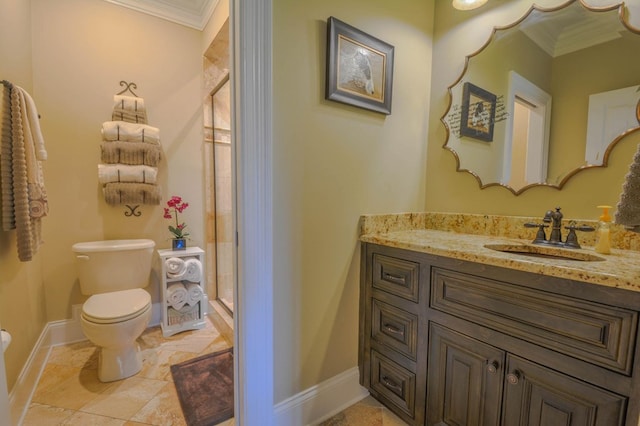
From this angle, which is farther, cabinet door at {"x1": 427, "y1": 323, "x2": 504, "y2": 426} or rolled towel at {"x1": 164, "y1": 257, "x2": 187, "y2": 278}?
rolled towel at {"x1": 164, "y1": 257, "x2": 187, "y2": 278}

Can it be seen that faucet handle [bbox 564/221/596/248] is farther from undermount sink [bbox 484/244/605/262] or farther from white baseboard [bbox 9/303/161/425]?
white baseboard [bbox 9/303/161/425]

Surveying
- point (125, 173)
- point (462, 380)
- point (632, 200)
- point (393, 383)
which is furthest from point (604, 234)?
point (125, 173)

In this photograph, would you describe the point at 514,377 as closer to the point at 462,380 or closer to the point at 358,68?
the point at 462,380

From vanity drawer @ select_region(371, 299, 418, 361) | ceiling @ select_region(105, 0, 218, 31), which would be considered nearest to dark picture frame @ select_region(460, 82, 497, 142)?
vanity drawer @ select_region(371, 299, 418, 361)

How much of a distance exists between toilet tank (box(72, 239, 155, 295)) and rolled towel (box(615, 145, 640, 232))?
251 cm

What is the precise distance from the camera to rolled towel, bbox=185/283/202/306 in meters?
2.17

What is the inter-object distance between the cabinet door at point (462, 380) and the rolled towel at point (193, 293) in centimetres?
180

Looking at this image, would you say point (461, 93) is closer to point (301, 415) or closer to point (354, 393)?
point (354, 393)

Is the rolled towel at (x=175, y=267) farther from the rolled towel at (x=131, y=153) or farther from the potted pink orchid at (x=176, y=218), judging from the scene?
the rolled towel at (x=131, y=153)

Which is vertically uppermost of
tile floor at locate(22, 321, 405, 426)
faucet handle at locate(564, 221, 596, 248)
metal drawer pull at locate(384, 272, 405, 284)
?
faucet handle at locate(564, 221, 596, 248)

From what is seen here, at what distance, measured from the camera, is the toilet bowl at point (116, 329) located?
150 centimetres

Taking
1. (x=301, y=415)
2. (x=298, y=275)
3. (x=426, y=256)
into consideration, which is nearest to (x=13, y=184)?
(x=298, y=275)

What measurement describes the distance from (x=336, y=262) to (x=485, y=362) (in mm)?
713

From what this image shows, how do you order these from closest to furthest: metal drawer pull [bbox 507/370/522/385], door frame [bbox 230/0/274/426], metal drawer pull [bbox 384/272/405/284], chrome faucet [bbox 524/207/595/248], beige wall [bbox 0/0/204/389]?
metal drawer pull [bbox 507/370/522/385]
door frame [bbox 230/0/274/426]
chrome faucet [bbox 524/207/595/248]
metal drawer pull [bbox 384/272/405/284]
beige wall [bbox 0/0/204/389]
